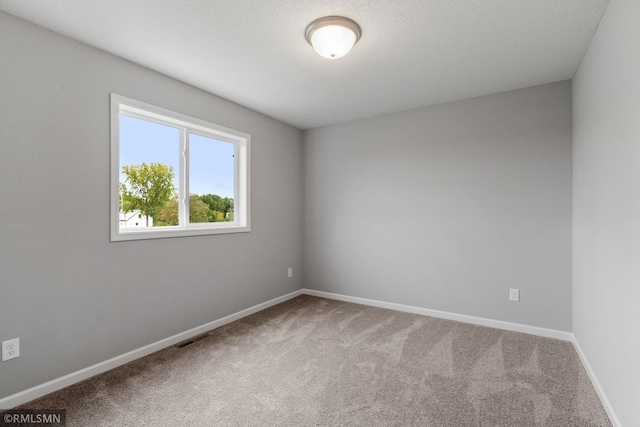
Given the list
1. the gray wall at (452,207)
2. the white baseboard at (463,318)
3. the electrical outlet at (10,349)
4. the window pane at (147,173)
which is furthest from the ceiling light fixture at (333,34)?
the white baseboard at (463,318)

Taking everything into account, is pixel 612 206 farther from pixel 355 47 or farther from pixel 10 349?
pixel 10 349

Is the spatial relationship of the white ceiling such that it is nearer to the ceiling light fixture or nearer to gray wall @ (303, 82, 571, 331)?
the ceiling light fixture

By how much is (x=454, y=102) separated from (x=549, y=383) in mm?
2776

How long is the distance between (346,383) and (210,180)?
2433 mm

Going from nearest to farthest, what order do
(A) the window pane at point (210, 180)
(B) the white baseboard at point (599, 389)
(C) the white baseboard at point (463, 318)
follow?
(B) the white baseboard at point (599, 389)
(C) the white baseboard at point (463, 318)
(A) the window pane at point (210, 180)

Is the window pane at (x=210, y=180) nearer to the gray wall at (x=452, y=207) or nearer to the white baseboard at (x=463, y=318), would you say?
the gray wall at (x=452, y=207)

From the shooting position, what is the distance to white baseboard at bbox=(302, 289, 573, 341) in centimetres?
295

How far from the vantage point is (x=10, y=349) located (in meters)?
1.91

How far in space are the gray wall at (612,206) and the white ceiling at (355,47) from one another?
0.35 meters

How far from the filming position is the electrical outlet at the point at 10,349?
6.18ft

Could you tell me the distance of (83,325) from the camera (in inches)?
88.0

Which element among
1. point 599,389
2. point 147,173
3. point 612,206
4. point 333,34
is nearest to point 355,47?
point 333,34

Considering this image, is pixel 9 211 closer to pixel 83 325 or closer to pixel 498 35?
pixel 83 325

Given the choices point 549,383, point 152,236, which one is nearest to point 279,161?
point 152,236
